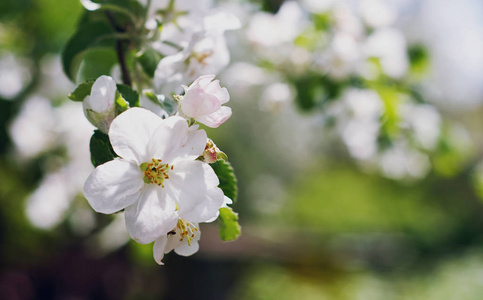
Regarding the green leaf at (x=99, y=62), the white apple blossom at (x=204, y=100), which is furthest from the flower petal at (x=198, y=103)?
the green leaf at (x=99, y=62)

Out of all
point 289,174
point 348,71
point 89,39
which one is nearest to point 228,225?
point 89,39

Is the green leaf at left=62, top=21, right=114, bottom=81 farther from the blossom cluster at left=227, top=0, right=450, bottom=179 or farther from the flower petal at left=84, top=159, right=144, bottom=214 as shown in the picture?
the blossom cluster at left=227, top=0, right=450, bottom=179

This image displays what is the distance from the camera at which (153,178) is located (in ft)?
1.45

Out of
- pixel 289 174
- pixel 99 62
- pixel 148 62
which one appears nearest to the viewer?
pixel 148 62

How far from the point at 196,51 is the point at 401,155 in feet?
2.93

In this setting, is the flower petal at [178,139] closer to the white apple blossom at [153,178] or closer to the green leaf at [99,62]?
the white apple blossom at [153,178]

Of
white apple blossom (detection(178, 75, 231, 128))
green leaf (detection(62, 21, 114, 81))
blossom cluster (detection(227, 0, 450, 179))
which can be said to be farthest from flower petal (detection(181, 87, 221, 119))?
blossom cluster (detection(227, 0, 450, 179))

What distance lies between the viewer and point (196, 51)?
605mm

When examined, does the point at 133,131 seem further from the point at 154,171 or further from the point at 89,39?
the point at 89,39

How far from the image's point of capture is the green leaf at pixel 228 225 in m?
0.48

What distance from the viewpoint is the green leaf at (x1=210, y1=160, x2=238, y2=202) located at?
481 mm

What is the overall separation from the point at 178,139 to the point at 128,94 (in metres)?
0.09

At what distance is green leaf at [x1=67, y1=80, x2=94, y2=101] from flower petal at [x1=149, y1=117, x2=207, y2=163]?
99 mm

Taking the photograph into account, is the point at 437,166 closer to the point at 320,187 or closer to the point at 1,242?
the point at 1,242
